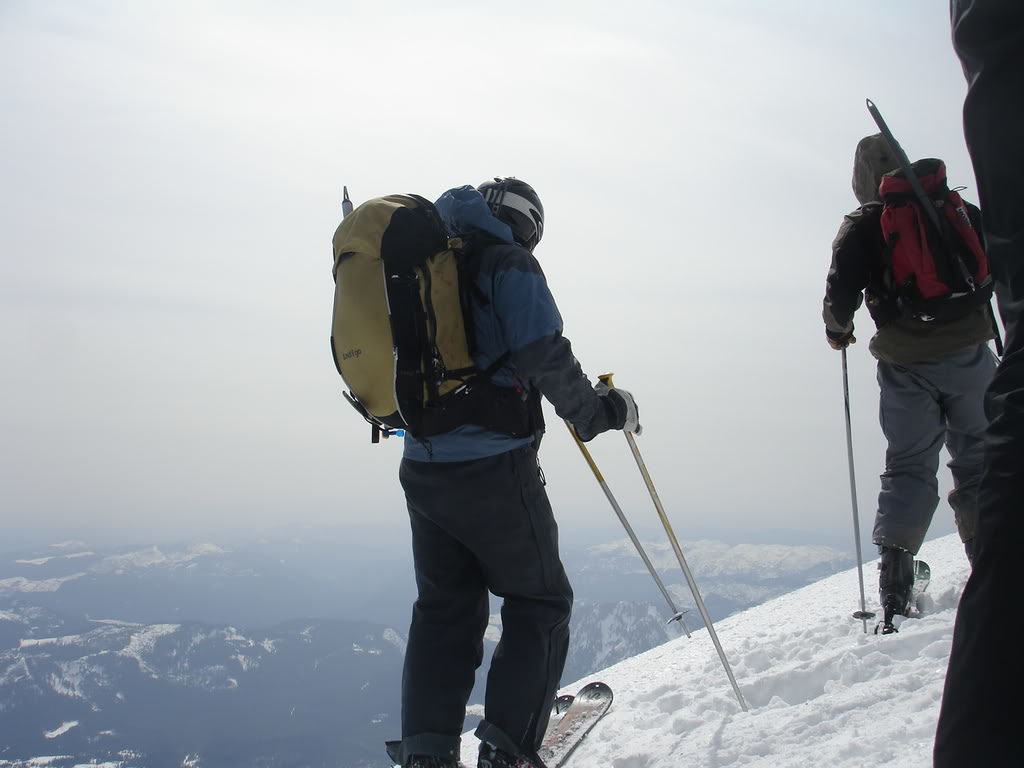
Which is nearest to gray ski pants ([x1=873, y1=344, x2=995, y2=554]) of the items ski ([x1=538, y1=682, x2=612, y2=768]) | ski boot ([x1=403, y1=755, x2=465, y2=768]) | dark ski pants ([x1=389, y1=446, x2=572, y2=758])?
ski ([x1=538, y1=682, x2=612, y2=768])

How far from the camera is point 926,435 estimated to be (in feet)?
14.3

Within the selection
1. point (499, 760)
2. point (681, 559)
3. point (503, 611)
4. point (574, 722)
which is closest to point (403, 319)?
point (503, 611)

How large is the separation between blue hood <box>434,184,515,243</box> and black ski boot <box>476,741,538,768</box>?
2.52m

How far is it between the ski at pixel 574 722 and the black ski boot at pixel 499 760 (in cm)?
50

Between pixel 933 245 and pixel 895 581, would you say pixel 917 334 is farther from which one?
pixel 895 581

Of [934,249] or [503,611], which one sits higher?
[934,249]

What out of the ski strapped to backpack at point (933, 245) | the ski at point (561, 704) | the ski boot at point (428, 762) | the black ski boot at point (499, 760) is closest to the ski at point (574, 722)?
the ski at point (561, 704)

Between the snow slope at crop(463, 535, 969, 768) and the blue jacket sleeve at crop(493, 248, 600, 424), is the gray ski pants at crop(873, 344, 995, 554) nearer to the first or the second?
the snow slope at crop(463, 535, 969, 768)

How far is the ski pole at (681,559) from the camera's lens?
12.2 feet

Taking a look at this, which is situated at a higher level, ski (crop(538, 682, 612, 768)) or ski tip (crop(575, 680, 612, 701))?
ski (crop(538, 682, 612, 768))

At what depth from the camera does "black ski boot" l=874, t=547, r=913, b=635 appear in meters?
4.18

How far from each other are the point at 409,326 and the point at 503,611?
1.57m

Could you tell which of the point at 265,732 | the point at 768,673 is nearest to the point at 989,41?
the point at 768,673

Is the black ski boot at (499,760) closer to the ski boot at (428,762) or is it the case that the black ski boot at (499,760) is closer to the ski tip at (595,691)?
the ski boot at (428,762)
